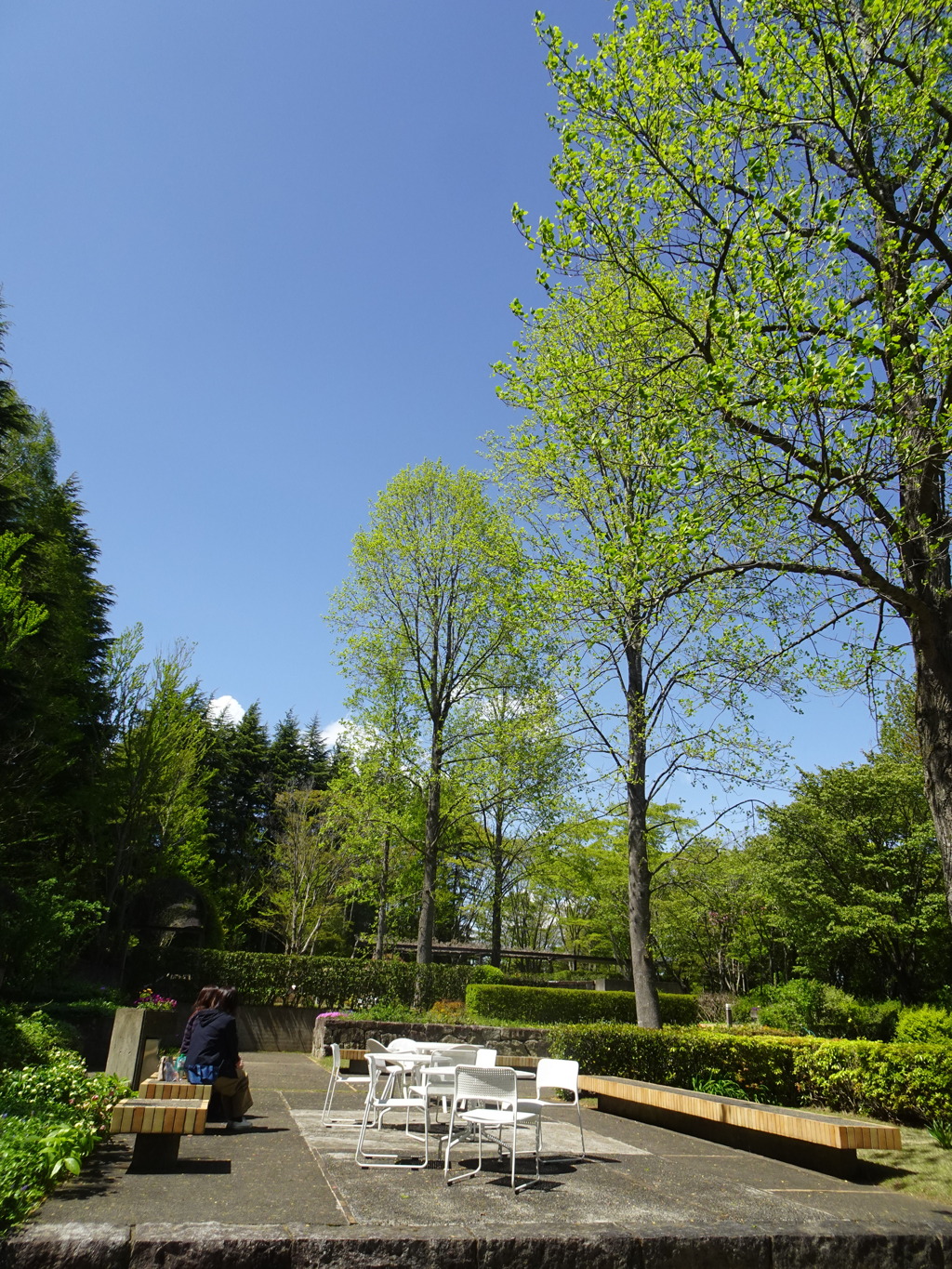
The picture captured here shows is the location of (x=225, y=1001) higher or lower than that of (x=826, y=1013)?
higher

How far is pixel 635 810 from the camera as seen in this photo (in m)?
13.4

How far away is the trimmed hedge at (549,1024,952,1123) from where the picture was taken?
882 centimetres

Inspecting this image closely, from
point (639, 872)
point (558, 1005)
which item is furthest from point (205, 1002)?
point (558, 1005)

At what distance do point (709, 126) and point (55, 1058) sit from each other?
36.2 ft

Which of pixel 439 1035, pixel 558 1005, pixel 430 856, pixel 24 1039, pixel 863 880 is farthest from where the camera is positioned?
pixel 863 880

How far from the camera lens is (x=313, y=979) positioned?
18547 mm

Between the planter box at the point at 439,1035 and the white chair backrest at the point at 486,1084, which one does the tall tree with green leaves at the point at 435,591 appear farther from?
the white chair backrest at the point at 486,1084

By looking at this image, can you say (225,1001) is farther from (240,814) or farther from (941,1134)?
(240,814)

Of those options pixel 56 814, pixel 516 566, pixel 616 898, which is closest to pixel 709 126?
pixel 516 566

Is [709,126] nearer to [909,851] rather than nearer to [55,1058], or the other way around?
[55,1058]

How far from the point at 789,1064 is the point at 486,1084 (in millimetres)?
A: 6198

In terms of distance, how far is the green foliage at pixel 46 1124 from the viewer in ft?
12.8

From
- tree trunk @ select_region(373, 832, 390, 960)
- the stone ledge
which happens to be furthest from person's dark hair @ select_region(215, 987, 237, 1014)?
tree trunk @ select_region(373, 832, 390, 960)

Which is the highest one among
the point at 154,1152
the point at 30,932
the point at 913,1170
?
the point at 30,932
